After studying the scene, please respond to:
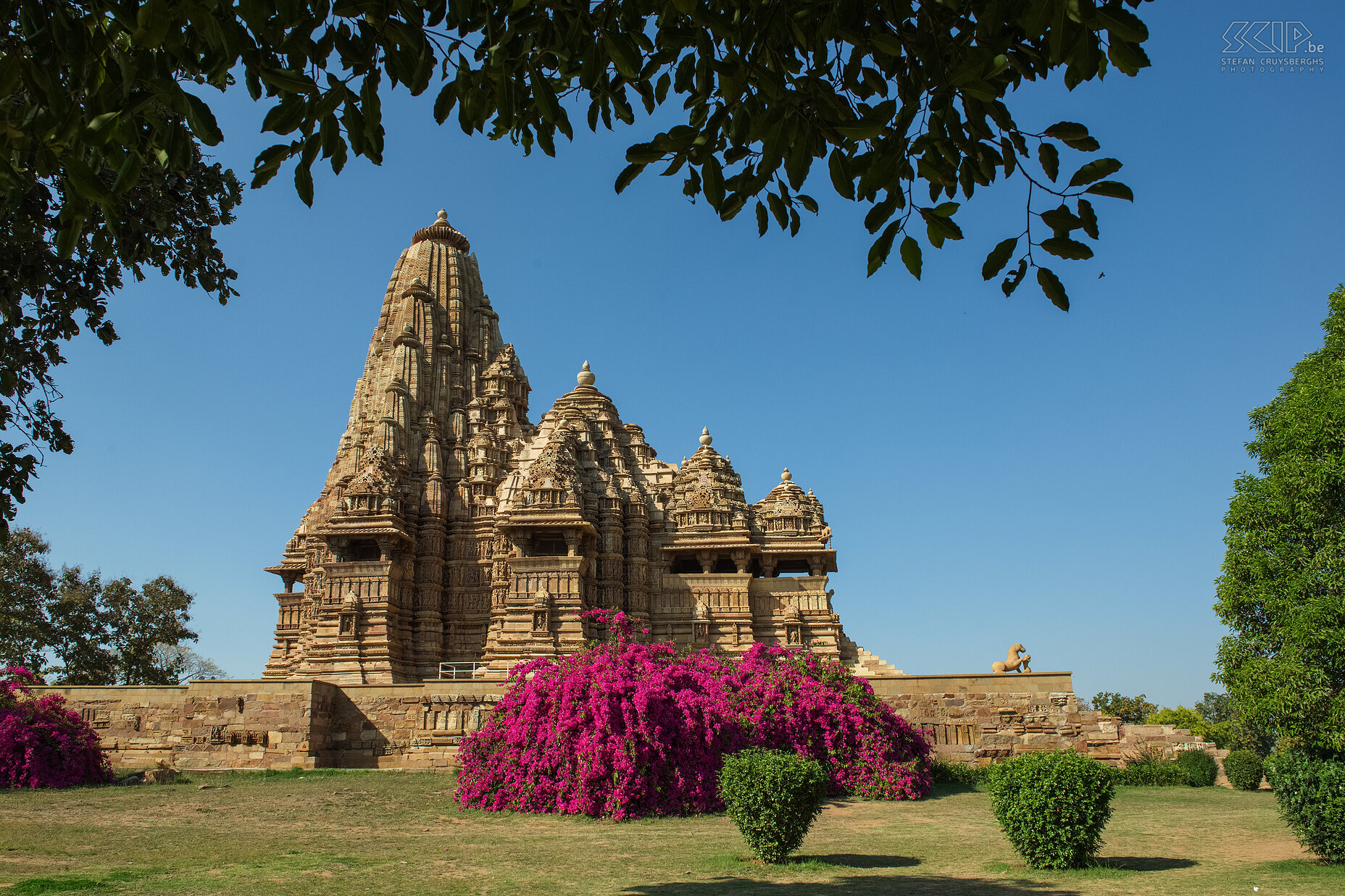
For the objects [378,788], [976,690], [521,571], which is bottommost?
[378,788]

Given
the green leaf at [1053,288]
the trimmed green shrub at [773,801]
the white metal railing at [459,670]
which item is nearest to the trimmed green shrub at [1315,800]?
the trimmed green shrub at [773,801]

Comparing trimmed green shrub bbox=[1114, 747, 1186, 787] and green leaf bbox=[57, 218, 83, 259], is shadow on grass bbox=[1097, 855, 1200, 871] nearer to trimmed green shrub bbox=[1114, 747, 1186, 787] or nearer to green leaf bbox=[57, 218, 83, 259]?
trimmed green shrub bbox=[1114, 747, 1186, 787]

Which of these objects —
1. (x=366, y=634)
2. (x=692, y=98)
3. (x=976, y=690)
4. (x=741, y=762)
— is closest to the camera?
(x=692, y=98)

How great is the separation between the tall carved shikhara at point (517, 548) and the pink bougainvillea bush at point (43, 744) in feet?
33.4

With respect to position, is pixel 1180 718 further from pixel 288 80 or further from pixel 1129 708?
pixel 288 80

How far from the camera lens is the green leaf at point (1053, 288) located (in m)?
4.57

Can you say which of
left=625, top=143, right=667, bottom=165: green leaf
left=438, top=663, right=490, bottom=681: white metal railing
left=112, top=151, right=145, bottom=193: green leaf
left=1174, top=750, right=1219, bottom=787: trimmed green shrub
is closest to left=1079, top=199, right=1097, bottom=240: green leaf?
left=625, top=143, right=667, bottom=165: green leaf

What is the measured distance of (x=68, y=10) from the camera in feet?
13.8

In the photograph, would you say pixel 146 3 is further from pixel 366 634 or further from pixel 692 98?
pixel 366 634

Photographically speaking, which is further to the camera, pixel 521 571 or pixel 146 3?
pixel 521 571

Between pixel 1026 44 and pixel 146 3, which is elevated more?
pixel 1026 44

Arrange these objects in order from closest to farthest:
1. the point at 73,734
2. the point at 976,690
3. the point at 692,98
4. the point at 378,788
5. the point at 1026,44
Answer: the point at 1026,44 → the point at 692,98 → the point at 378,788 → the point at 73,734 → the point at 976,690

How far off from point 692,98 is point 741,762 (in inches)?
325

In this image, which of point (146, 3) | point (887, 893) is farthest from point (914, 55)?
A: point (887, 893)
